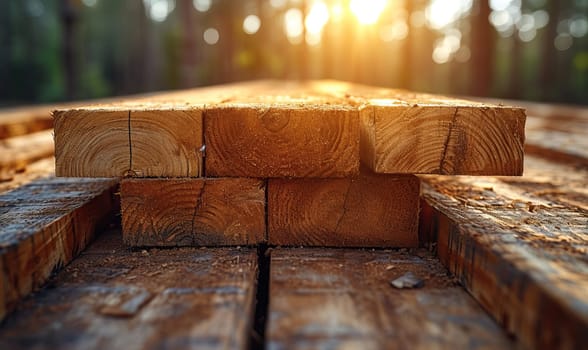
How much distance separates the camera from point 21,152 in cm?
309

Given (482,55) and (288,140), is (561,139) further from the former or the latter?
(482,55)

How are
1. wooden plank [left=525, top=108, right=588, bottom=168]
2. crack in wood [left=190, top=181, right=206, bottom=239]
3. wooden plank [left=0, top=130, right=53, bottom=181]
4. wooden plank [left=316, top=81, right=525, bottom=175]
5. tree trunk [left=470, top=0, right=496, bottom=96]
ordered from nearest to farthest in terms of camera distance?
wooden plank [left=316, top=81, right=525, bottom=175] → crack in wood [left=190, top=181, right=206, bottom=239] → wooden plank [left=0, top=130, right=53, bottom=181] → wooden plank [left=525, top=108, right=588, bottom=168] → tree trunk [left=470, top=0, right=496, bottom=96]

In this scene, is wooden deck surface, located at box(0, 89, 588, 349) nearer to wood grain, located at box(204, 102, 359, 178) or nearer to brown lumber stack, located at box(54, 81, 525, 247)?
brown lumber stack, located at box(54, 81, 525, 247)

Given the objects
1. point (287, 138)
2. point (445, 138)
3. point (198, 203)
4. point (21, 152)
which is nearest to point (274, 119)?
point (287, 138)

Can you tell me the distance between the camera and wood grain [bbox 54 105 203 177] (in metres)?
1.72

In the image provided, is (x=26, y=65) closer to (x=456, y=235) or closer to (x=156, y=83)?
(x=156, y=83)

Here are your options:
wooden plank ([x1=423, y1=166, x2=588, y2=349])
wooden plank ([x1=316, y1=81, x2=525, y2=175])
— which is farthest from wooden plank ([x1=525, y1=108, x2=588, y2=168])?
wooden plank ([x1=316, y1=81, x2=525, y2=175])

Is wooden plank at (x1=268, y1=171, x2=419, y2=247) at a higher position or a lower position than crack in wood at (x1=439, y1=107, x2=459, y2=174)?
lower

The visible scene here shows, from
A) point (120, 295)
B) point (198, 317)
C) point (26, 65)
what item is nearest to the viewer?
point (198, 317)

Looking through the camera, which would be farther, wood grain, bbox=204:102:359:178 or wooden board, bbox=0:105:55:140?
wooden board, bbox=0:105:55:140

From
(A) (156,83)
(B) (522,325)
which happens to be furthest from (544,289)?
(A) (156,83)

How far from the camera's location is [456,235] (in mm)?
1601

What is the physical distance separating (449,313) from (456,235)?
0.32 m

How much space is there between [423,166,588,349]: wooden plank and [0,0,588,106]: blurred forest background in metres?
8.73
